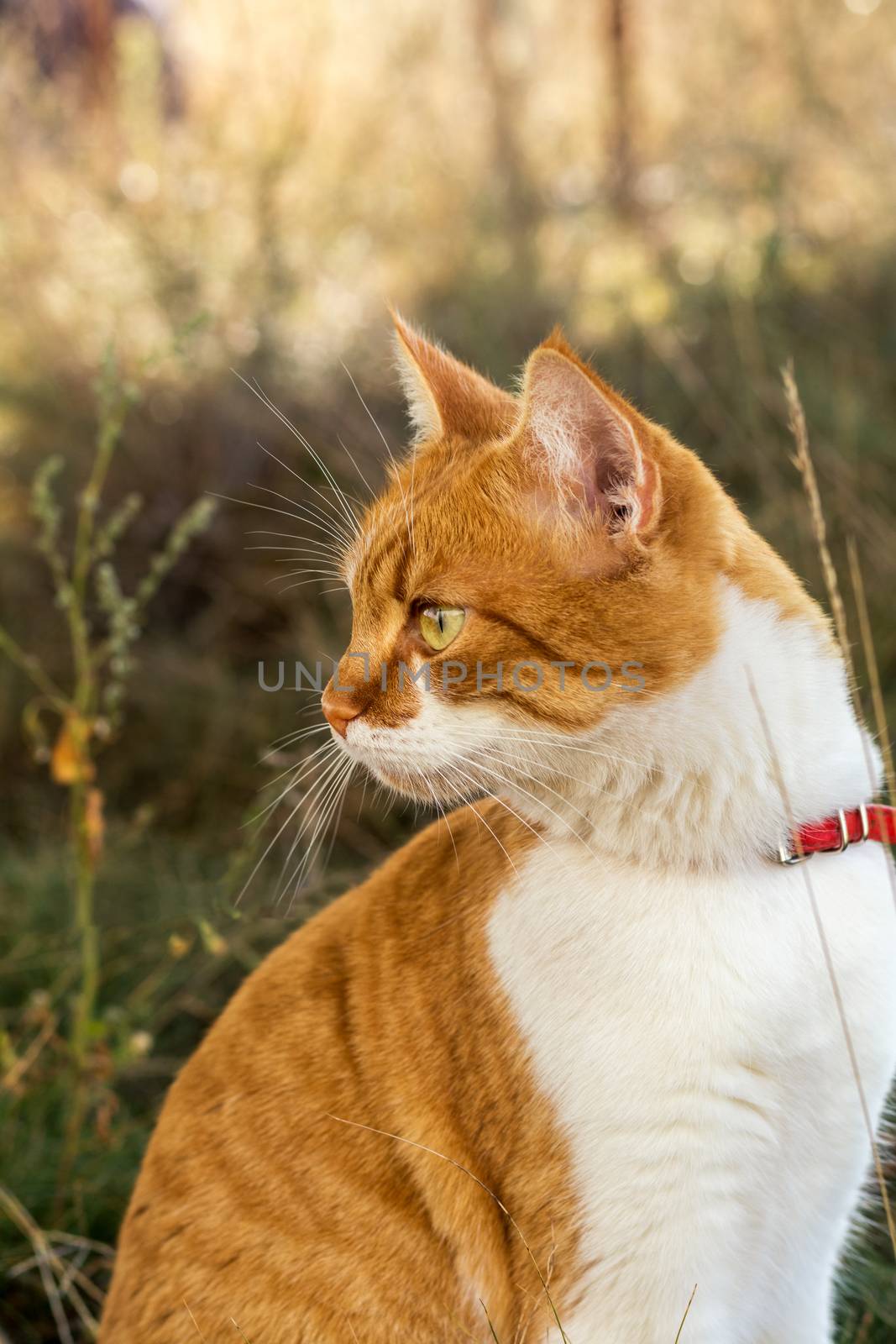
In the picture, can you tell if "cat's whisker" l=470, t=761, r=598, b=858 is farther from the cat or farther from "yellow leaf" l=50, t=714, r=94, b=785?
"yellow leaf" l=50, t=714, r=94, b=785

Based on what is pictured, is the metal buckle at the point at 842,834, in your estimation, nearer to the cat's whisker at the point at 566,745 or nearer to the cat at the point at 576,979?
the cat at the point at 576,979

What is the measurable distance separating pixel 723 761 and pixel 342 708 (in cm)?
48

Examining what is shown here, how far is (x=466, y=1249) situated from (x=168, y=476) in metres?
3.71

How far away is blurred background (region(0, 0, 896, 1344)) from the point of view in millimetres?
3314

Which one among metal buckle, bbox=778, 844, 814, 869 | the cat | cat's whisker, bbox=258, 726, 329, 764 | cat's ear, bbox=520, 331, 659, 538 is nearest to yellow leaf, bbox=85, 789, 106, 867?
cat's whisker, bbox=258, 726, 329, 764

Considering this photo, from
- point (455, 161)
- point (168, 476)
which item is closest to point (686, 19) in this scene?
point (455, 161)

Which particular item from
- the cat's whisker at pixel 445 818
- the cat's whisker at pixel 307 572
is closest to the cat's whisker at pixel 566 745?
the cat's whisker at pixel 445 818

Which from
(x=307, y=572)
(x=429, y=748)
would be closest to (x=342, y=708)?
(x=429, y=748)

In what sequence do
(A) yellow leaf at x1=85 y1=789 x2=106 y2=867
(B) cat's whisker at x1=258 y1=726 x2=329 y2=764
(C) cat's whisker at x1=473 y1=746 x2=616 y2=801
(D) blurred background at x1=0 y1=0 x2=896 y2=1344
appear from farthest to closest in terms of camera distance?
(D) blurred background at x1=0 y1=0 x2=896 y2=1344
(A) yellow leaf at x1=85 y1=789 x2=106 y2=867
(B) cat's whisker at x1=258 y1=726 x2=329 y2=764
(C) cat's whisker at x1=473 y1=746 x2=616 y2=801

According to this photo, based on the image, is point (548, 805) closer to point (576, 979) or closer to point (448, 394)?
point (576, 979)

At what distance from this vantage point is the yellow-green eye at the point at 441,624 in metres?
1.48

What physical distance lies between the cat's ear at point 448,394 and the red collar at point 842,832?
0.70 m

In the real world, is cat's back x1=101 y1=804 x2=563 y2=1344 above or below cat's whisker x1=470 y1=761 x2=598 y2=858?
below

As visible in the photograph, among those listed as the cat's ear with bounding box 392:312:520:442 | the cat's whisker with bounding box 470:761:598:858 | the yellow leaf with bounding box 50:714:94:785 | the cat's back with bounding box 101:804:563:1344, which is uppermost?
the cat's ear with bounding box 392:312:520:442
